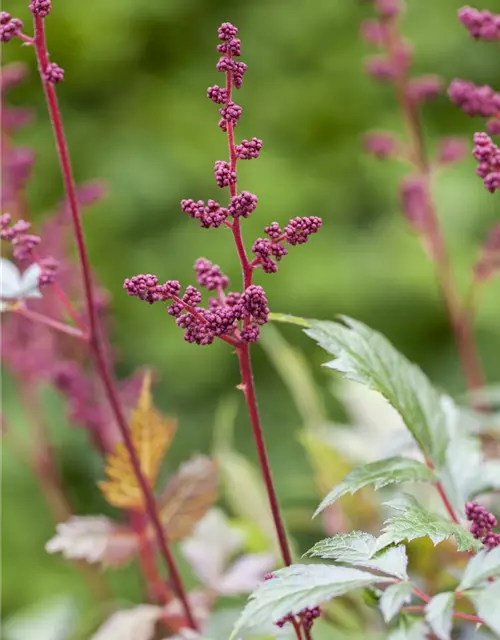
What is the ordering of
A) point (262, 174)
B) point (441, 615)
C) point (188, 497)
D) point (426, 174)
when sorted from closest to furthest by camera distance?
point (441, 615)
point (188, 497)
point (426, 174)
point (262, 174)

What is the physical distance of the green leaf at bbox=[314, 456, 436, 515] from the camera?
39 cm

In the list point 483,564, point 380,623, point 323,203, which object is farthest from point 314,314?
point 483,564

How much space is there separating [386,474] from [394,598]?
95 millimetres

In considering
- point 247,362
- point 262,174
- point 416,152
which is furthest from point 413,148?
point 262,174

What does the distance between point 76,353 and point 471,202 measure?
3.57 ft

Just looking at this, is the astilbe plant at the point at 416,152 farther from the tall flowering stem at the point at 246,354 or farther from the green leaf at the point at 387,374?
the tall flowering stem at the point at 246,354

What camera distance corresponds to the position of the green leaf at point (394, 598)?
31cm

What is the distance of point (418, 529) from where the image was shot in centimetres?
34

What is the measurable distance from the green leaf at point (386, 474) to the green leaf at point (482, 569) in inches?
2.4

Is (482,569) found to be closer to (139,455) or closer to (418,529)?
(418,529)

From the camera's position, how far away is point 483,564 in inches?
12.8

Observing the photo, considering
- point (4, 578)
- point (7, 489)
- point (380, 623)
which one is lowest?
point (380, 623)

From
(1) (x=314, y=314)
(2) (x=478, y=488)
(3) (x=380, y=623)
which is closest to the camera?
(2) (x=478, y=488)

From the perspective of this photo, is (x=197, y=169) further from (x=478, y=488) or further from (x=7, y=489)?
(x=478, y=488)
